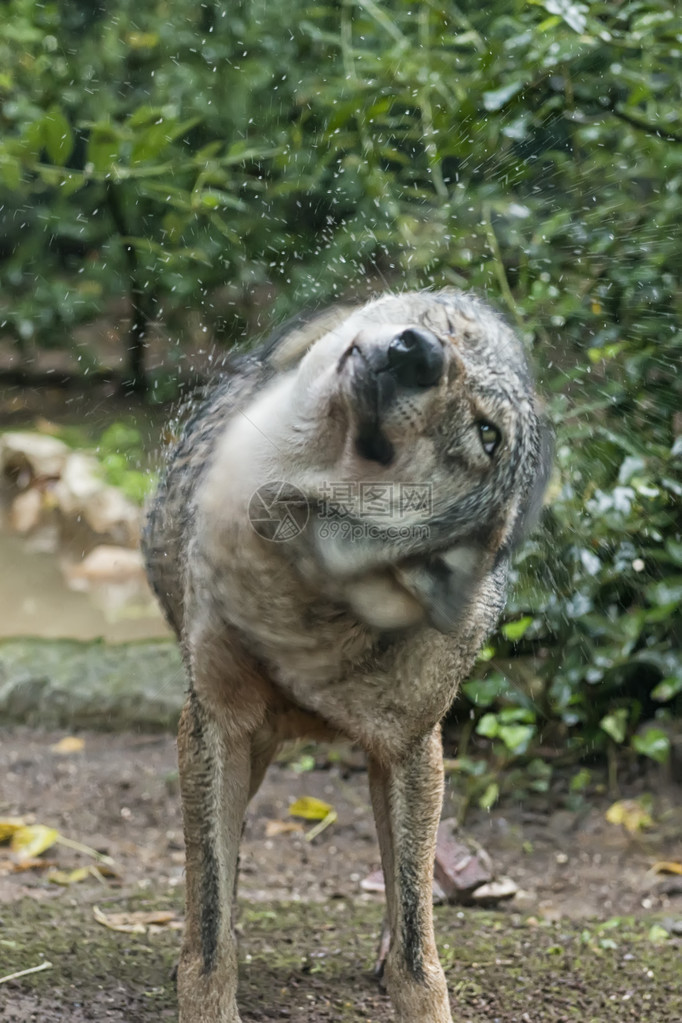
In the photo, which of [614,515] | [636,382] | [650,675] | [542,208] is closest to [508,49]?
[542,208]

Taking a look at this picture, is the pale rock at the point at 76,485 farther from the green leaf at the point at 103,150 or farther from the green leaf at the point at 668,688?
the green leaf at the point at 668,688

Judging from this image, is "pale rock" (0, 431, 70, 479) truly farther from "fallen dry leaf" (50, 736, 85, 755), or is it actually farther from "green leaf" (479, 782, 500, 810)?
"green leaf" (479, 782, 500, 810)

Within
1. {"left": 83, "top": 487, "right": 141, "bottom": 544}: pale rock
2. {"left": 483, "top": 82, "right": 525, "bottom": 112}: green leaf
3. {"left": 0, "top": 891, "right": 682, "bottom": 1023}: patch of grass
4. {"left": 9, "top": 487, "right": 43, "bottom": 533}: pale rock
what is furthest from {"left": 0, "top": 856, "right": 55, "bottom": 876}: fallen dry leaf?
{"left": 9, "top": 487, "right": 43, "bottom": 533}: pale rock

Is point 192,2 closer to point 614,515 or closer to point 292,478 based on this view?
point 614,515

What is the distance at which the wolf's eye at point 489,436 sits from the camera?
2602 millimetres

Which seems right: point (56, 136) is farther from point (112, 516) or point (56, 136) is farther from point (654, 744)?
point (112, 516)

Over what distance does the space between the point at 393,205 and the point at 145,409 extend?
5.05 metres

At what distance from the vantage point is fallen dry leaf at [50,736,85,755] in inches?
253

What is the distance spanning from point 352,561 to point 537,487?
85 cm

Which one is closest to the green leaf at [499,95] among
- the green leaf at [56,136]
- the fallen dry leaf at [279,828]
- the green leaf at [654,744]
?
the green leaf at [56,136]

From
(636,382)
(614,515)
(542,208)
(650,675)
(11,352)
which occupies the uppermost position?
(542,208)

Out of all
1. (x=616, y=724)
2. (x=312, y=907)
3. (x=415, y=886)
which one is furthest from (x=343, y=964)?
(x=616, y=724)

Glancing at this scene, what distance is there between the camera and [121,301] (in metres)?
13.9

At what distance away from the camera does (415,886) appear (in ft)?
10.9
